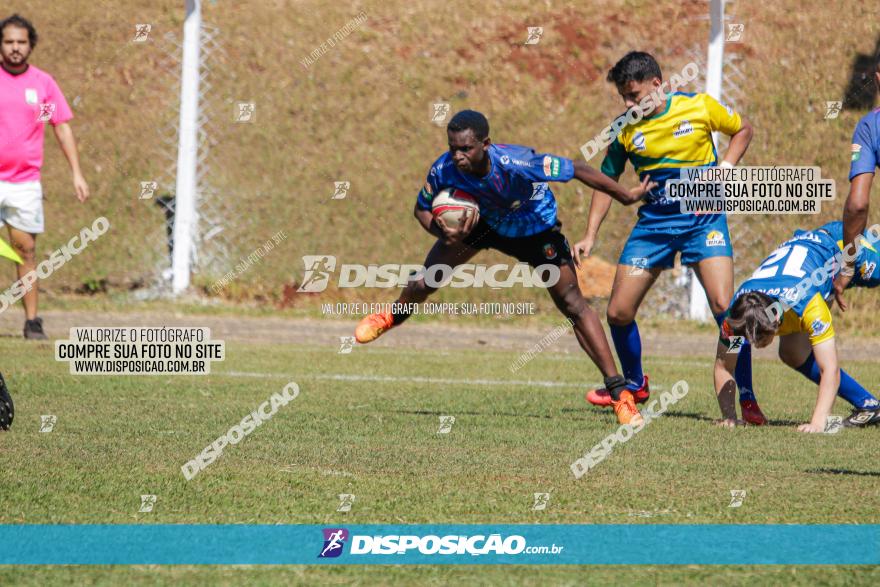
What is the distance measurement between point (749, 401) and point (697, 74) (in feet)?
30.1

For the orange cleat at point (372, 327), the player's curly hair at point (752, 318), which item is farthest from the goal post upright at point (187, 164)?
the player's curly hair at point (752, 318)

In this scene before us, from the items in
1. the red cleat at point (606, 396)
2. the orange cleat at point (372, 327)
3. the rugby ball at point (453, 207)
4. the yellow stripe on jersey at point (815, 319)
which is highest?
the rugby ball at point (453, 207)

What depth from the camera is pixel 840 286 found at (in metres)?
7.99

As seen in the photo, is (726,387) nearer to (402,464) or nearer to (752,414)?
(752,414)

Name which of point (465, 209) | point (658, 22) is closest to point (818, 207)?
point (658, 22)

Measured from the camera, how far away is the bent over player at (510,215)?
26.2 ft

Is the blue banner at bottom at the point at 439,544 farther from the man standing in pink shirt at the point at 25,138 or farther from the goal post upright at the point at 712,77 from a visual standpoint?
the goal post upright at the point at 712,77

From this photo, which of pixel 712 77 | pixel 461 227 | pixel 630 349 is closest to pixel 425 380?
pixel 630 349

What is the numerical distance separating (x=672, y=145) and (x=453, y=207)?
5.35 feet

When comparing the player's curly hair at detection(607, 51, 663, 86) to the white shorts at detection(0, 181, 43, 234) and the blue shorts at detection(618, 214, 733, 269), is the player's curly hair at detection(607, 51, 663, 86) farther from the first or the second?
the white shorts at detection(0, 181, 43, 234)

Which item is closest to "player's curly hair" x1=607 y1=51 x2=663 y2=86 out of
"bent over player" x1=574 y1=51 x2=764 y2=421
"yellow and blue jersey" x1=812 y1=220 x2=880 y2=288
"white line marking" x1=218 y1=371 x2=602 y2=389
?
"bent over player" x1=574 y1=51 x2=764 y2=421

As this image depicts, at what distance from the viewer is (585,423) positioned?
822 cm

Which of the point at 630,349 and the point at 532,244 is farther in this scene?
the point at 630,349

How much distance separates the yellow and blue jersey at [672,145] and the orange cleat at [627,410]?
126cm
